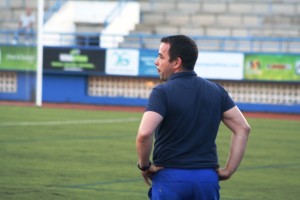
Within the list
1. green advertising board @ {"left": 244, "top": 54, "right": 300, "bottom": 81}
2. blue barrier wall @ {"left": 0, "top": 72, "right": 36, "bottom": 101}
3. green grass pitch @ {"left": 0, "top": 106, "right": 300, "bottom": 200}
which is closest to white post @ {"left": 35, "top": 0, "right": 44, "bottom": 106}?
blue barrier wall @ {"left": 0, "top": 72, "right": 36, "bottom": 101}

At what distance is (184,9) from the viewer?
120 feet

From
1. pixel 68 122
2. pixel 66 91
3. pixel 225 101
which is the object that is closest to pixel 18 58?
pixel 66 91

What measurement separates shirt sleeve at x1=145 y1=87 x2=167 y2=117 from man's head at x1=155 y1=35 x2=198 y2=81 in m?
0.19

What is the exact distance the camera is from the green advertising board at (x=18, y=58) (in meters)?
30.4

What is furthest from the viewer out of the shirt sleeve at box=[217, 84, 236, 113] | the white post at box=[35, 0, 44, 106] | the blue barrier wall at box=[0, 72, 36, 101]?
the blue barrier wall at box=[0, 72, 36, 101]

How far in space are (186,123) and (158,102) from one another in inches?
10.4

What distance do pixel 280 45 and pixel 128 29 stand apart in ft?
23.1

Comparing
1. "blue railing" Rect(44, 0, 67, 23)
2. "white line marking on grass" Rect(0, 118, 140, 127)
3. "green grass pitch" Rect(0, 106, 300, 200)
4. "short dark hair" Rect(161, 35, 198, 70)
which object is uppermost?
"short dark hair" Rect(161, 35, 198, 70)

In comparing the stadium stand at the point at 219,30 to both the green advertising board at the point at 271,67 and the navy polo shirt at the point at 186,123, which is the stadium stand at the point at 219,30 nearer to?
the green advertising board at the point at 271,67

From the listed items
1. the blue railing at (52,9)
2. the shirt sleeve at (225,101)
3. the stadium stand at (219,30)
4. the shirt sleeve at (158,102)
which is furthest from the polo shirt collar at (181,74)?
the blue railing at (52,9)

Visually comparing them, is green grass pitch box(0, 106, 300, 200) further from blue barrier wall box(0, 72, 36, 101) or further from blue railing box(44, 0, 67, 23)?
blue railing box(44, 0, 67, 23)

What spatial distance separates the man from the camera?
566cm

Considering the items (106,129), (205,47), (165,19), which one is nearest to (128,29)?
(165,19)

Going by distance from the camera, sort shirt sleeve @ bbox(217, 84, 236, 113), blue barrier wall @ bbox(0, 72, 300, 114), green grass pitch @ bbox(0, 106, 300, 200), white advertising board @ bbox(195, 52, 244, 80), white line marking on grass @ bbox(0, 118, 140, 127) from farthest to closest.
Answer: blue barrier wall @ bbox(0, 72, 300, 114)
white advertising board @ bbox(195, 52, 244, 80)
white line marking on grass @ bbox(0, 118, 140, 127)
green grass pitch @ bbox(0, 106, 300, 200)
shirt sleeve @ bbox(217, 84, 236, 113)
